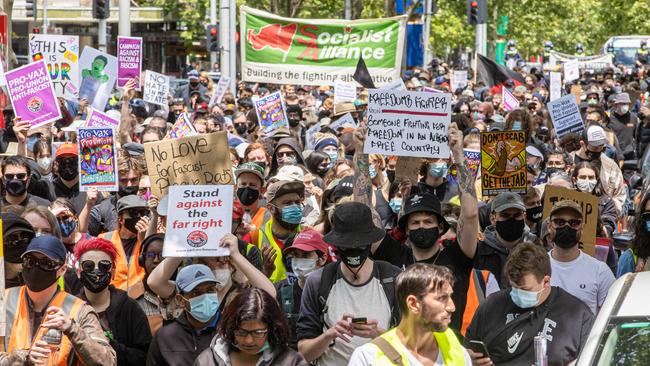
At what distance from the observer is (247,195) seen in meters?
9.30

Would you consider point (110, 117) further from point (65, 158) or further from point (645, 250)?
point (645, 250)

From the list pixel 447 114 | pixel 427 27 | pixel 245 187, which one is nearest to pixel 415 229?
pixel 447 114

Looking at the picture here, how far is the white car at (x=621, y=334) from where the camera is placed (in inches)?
191

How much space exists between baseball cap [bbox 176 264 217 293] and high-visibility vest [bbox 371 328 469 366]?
52.3 inches

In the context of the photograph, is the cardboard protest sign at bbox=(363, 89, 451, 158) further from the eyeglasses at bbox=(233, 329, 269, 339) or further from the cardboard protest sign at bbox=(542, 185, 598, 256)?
the eyeglasses at bbox=(233, 329, 269, 339)

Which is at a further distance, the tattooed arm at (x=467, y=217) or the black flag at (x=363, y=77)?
the black flag at (x=363, y=77)

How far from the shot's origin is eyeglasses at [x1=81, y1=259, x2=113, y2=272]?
6.84 metres

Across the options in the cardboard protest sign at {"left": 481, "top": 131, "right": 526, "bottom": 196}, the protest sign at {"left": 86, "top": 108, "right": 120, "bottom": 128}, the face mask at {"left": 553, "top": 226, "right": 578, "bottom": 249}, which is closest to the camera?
the face mask at {"left": 553, "top": 226, "right": 578, "bottom": 249}

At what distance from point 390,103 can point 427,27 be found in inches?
1357

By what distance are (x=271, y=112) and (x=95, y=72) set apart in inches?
96.3

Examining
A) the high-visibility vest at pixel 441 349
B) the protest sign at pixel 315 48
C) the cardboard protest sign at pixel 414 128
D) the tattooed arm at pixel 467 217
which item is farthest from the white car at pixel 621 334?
the protest sign at pixel 315 48

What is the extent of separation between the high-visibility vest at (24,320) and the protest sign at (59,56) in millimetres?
10563

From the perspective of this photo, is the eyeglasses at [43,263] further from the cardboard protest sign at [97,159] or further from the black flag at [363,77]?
the black flag at [363,77]

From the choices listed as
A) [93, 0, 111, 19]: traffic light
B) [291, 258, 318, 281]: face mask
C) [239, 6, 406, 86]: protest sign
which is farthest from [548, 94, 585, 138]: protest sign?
[93, 0, 111, 19]: traffic light
